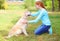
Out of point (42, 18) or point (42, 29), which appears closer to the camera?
point (42, 18)

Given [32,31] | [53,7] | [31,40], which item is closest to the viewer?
[31,40]

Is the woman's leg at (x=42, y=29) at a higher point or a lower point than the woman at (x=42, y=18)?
lower

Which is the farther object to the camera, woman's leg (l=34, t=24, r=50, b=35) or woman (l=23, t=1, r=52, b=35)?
woman's leg (l=34, t=24, r=50, b=35)

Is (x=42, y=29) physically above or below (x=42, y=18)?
below

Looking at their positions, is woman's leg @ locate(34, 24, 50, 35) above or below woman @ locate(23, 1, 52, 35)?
below

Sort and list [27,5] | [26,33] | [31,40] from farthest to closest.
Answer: [27,5] < [26,33] < [31,40]

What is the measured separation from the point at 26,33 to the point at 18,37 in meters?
0.30

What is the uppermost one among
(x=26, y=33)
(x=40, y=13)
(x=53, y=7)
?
(x=40, y=13)

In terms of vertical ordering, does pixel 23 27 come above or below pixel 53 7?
above

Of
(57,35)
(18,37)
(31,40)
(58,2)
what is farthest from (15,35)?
(58,2)

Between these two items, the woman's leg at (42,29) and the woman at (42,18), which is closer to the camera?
the woman at (42,18)

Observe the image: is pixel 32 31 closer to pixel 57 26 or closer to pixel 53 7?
pixel 57 26

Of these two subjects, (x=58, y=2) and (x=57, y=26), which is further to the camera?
(x=58, y=2)

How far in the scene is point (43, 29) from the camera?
23.1 ft
